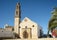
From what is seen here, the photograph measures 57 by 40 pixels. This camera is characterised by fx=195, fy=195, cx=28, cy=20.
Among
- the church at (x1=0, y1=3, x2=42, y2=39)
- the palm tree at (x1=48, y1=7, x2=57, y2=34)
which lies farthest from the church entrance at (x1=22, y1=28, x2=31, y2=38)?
the palm tree at (x1=48, y1=7, x2=57, y2=34)

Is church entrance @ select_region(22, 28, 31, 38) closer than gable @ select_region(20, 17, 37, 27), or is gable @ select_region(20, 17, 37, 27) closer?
church entrance @ select_region(22, 28, 31, 38)

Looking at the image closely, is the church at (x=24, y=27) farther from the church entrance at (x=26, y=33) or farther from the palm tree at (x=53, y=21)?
the palm tree at (x=53, y=21)

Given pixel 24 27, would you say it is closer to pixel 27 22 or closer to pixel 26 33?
pixel 27 22

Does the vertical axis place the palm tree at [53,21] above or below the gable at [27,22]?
below

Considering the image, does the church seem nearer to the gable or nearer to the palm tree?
the gable

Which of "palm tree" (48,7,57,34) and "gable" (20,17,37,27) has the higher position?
"gable" (20,17,37,27)

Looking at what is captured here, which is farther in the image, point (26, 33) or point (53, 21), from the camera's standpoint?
point (26, 33)

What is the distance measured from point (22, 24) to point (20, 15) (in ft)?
10.3

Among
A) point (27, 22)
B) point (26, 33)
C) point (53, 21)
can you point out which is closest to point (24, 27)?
point (27, 22)

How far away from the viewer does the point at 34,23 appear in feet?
202

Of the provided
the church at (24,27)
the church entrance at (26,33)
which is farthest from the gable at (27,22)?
the church entrance at (26,33)

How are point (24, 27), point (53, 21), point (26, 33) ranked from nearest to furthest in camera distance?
1. point (53, 21)
2. point (26, 33)
3. point (24, 27)

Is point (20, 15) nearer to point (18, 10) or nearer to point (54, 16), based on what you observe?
point (18, 10)

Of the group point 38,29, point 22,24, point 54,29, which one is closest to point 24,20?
point 22,24
